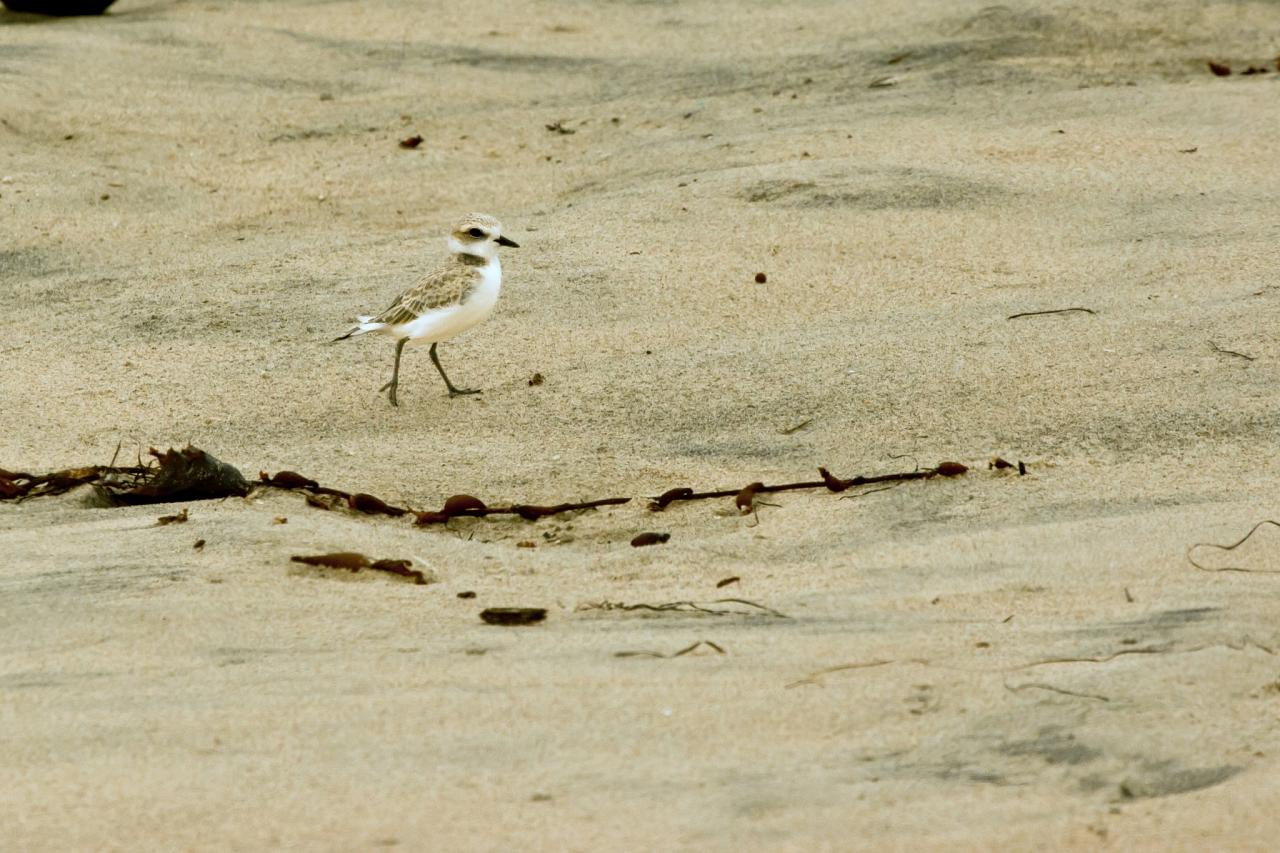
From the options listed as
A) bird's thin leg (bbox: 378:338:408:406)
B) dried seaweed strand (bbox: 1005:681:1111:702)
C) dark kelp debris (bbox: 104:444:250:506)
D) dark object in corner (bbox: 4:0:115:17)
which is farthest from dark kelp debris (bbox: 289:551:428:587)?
dark object in corner (bbox: 4:0:115:17)

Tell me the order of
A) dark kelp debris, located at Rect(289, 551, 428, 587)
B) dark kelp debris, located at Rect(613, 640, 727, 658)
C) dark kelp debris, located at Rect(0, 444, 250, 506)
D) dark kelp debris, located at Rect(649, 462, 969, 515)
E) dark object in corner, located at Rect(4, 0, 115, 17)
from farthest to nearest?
1. dark object in corner, located at Rect(4, 0, 115, 17)
2. dark kelp debris, located at Rect(0, 444, 250, 506)
3. dark kelp debris, located at Rect(649, 462, 969, 515)
4. dark kelp debris, located at Rect(289, 551, 428, 587)
5. dark kelp debris, located at Rect(613, 640, 727, 658)

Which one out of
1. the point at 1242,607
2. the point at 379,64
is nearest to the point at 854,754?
the point at 1242,607

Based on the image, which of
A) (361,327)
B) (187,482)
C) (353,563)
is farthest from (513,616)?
(361,327)

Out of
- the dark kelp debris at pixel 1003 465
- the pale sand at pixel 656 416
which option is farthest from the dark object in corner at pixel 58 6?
the dark kelp debris at pixel 1003 465

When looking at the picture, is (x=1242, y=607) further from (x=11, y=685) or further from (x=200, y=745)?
(x=11, y=685)

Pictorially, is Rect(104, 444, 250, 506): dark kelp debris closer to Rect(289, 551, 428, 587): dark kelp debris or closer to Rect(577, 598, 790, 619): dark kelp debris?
Rect(289, 551, 428, 587): dark kelp debris

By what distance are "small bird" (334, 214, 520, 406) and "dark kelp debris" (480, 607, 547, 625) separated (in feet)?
7.84

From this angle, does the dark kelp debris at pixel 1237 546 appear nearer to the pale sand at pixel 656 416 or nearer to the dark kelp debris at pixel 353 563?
the pale sand at pixel 656 416

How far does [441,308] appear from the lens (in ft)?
20.1

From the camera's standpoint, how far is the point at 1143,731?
10.3ft

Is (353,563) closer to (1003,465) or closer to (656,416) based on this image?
(656,416)

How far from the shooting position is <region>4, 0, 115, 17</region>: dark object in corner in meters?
10.8

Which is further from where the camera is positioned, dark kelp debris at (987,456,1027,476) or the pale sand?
dark kelp debris at (987,456,1027,476)

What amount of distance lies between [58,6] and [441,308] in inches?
235
